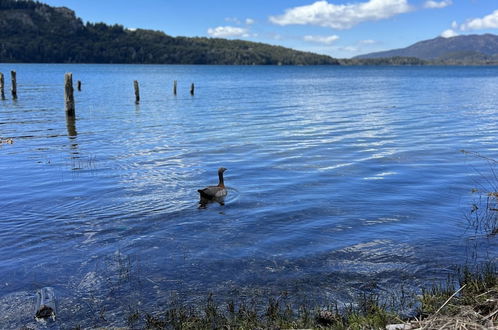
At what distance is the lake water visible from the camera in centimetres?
795

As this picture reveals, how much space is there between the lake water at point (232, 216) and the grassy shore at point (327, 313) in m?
0.44

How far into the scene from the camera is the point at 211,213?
39.5 ft

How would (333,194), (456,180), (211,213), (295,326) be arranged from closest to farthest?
(295,326)
(211,213)
(333,194)
(456,180)

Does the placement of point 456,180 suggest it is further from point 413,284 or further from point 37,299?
point 37,299

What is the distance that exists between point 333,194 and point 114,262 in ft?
22.9

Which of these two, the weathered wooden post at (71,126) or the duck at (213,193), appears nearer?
the duck at (213,193)

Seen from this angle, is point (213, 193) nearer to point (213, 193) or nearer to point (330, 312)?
point (213, 193)

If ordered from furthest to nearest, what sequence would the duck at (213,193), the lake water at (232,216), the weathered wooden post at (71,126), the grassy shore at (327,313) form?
1. the weathered wooden post at (71,126)
2. the duck at (213,193)
3. the lake water at (232,216)
4. the grassy shore at (327,313)

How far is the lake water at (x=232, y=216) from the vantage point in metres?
7.95

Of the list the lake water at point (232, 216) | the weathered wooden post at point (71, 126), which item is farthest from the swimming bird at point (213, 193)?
the weathered wooden post at point (71, 126)

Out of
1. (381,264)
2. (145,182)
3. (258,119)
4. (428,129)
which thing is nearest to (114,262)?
(381,264)

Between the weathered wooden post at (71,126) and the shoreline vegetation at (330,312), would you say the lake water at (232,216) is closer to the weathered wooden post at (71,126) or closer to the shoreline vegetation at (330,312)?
the shoreline vegetation at (330,312)

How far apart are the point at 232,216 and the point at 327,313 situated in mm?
5651

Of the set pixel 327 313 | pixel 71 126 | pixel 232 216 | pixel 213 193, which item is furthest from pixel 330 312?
pixel 71 126
